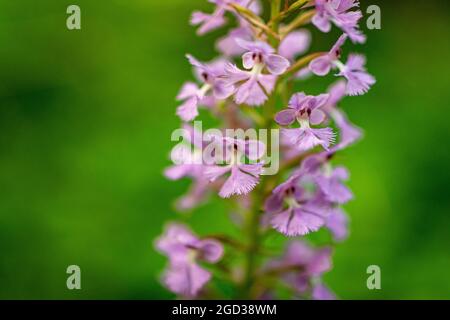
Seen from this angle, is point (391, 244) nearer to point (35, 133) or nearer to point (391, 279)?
point (391, 279)

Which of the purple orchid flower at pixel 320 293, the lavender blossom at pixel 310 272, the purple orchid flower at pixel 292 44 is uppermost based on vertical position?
the purple orchid flower at pixel 292 44

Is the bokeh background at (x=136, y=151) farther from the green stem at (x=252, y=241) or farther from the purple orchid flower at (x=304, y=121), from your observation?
the purple orchid flower at (x=304, y=121)

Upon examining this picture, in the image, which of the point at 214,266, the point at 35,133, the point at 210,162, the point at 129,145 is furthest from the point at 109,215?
the point at 210,162

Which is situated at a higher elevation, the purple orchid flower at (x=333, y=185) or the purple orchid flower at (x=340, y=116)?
the purple orchid flower at (x=340, y=116)

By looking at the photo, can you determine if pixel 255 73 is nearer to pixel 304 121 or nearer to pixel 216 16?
pixel 304 121

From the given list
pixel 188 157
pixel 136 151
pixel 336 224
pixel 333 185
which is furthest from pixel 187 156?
pixel 136 151

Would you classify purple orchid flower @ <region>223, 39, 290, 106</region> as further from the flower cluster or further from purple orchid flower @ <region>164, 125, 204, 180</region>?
purple orchid flower @ <region>164, 125, 204, 180</region>

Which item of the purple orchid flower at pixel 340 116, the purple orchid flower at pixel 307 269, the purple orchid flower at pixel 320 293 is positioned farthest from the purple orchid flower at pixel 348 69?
the purple orchid flower at pixel 320 293
